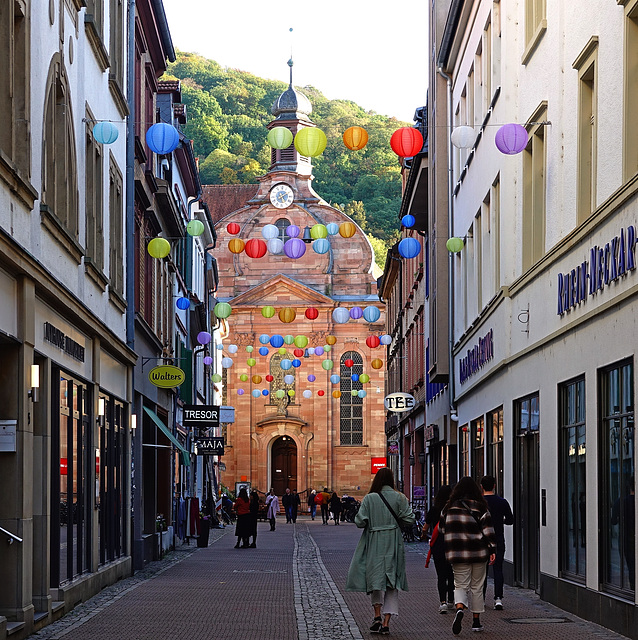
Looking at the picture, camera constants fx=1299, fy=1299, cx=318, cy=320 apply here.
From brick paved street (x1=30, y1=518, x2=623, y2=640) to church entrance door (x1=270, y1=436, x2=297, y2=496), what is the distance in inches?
2044

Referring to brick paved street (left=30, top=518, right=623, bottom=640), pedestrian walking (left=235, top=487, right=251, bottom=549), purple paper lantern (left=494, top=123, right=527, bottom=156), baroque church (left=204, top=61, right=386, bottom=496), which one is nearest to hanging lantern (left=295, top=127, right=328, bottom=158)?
purple paper lantern (left=494, top=123, right=527, bottom=156)

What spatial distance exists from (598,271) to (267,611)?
5.60m

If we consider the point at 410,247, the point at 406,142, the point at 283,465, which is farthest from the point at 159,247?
the point at 283,465

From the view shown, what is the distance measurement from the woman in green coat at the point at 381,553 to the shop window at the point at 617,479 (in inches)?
77.3

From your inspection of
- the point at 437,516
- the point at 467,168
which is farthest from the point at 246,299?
the point at 437,516

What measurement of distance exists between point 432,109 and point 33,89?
19.7 meters

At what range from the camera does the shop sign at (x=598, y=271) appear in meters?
11.8

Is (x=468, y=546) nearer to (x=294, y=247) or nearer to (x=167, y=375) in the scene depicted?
(x=167, y=375)

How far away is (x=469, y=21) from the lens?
84.4 feet

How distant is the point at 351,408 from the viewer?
7650cm

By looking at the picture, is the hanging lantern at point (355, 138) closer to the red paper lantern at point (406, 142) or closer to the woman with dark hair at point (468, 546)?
the red paper lantern at point (406, 142)

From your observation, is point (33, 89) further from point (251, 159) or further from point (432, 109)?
point (251, 159)

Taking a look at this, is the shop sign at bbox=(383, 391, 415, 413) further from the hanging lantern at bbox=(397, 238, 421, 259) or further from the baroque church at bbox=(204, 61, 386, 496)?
the baroque church at bbox=(204, 61, 386, 496)

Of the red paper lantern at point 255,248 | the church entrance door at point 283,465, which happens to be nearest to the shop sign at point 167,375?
the red paper lantern at point 255,248
